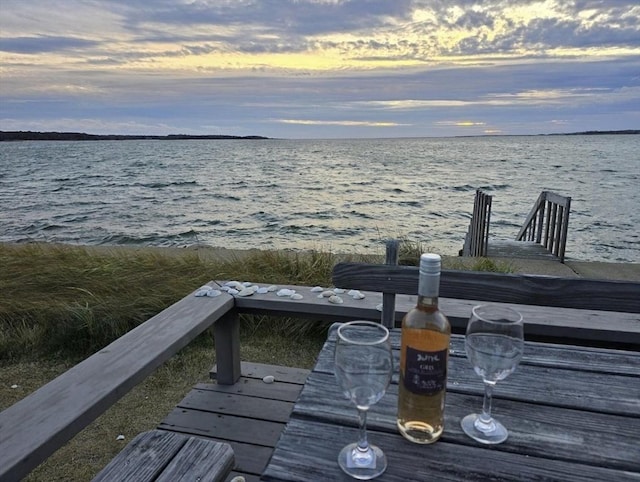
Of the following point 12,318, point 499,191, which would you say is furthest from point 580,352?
point 499,191

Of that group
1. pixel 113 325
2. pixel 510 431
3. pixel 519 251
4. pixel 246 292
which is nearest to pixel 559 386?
pixel 510 431

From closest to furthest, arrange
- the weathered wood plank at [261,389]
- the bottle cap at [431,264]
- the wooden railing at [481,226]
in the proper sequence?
the bottle cap at [431,264] < the weathered wood plank at [261,389] < the wooden railing at [481,226]

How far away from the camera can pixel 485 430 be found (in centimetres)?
107

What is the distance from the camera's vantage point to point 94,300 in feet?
13.9

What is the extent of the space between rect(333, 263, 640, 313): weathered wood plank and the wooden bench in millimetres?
1050

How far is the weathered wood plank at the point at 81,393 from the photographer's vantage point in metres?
1.33

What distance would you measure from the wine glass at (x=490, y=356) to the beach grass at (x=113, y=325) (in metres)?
2.33

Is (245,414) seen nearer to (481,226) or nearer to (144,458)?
(144,458)

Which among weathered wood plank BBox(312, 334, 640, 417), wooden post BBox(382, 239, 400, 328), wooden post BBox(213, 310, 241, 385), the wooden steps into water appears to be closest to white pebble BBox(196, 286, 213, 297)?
wooden post BBox(213, 310, 241, 385)

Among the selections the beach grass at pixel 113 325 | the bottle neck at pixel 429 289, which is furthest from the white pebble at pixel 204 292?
the bottle neck at pixel 429 289

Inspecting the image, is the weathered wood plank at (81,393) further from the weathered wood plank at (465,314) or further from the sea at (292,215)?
the sea at (292,215)

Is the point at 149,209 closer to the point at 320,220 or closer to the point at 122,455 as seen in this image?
the point at 320,220

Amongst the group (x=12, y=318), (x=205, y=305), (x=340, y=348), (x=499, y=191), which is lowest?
(x=499, y=191)

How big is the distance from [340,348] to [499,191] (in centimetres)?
2681
